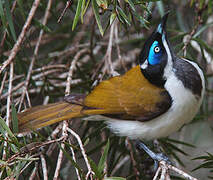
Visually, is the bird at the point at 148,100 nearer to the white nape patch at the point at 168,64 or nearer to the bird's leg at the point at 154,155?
the white nape patch at the point at 168,64

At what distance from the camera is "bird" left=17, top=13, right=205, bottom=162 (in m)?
2.27

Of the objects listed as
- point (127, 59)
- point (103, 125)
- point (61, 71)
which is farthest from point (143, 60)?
point (127, 59)

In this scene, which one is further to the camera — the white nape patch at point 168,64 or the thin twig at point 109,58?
the thin twig at point 109,58

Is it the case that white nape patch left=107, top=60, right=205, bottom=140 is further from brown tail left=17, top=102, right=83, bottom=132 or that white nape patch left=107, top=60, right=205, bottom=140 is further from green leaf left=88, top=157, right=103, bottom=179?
green leaf left=88, top=157, right=103, bottom=179

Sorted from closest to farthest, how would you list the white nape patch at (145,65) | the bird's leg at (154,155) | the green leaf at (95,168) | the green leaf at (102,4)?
the green leaf at (95,168), the green leaf at (102,4), the bird's leg at (154,155), the white nape patch at (145,65)

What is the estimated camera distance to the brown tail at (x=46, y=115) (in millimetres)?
2260

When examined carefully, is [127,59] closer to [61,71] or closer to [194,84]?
[61,71]

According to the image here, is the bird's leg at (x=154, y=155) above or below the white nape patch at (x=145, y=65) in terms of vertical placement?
below

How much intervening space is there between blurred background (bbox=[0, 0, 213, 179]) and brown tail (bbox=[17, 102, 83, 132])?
→ 0.07 meters

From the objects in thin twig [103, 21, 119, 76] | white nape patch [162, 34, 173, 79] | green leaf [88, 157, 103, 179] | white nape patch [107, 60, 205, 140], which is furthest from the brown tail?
green leaf [88, 157, 103, 179]

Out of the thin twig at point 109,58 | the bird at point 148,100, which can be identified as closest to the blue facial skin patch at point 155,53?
the bird at point 148,100

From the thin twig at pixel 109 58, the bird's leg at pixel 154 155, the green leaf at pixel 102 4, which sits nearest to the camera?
the green leaf at pixel 102 4

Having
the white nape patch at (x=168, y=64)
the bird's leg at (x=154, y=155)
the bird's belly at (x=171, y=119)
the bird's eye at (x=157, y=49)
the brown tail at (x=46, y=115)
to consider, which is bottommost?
the bird's leg at (x=154, y=155)

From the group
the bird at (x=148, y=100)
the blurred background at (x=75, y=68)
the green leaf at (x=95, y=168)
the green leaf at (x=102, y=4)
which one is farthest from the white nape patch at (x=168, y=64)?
the green leaf at (x=95, y=168)
